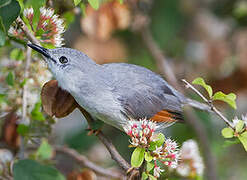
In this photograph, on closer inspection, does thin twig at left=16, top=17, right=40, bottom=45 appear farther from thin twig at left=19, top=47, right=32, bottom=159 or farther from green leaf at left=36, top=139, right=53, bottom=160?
green leaf at left=36, top=139, right=53, bottom=160

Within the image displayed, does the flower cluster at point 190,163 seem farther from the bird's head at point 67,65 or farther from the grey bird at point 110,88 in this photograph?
the bird's head at point 67,65

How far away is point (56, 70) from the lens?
111 inches

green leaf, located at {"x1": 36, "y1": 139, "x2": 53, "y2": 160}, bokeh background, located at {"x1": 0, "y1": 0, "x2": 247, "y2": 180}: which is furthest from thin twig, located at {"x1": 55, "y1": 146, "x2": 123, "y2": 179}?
bokeh background, located at {"x1": 0, "y1": 0, "x2": 247, "y2": 180}

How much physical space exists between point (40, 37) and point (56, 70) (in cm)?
30

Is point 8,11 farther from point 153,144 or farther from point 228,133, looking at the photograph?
point 228,133

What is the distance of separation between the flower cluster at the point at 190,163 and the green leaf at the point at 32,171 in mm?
865

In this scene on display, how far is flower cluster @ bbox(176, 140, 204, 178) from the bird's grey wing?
28cm

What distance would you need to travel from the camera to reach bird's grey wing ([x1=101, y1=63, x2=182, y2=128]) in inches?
118

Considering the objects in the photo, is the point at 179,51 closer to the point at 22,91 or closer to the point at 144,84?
the point at 144,84

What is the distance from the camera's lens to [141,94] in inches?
122

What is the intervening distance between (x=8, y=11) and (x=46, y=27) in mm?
327

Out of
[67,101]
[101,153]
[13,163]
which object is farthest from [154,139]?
[101,153]

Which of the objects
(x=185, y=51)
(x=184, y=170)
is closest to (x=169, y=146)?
(x=184, y=170)

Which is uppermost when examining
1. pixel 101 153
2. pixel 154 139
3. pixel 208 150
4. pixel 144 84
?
pixel 144 84
